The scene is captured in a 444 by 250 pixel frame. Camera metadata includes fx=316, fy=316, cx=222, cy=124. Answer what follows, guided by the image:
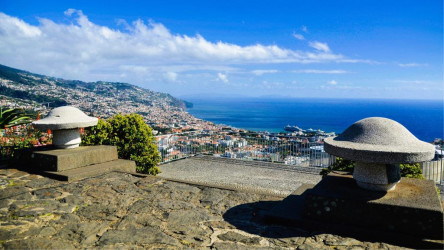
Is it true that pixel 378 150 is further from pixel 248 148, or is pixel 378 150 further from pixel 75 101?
pixel 75 101

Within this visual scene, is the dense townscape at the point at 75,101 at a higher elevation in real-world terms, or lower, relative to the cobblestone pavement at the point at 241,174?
higher

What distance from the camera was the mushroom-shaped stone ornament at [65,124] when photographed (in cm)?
671

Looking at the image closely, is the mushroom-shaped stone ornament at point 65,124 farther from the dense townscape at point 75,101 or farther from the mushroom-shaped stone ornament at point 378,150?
the dense townscape at point 75,101

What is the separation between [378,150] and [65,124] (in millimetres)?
5967

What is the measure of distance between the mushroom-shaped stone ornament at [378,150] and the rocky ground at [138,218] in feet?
2.81

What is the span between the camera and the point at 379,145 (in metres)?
3.85

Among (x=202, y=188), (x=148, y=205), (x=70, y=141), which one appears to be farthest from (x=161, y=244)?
(x=70, y=141)

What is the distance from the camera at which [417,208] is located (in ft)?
11.5

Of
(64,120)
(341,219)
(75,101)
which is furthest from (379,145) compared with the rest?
(75,101)

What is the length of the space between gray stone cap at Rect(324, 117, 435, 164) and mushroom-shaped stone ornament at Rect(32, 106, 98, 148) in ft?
17.3

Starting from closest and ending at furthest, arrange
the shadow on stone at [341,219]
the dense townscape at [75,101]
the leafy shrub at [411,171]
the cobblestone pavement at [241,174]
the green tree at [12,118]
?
the shadow on stone at [341,219]
the leafy shrub at [411,171]
the green tree at [12,118]
the cobblestone pavement at [241,174]
the dense townscape at [75,101]

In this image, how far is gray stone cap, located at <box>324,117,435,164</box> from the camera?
3.62 metres

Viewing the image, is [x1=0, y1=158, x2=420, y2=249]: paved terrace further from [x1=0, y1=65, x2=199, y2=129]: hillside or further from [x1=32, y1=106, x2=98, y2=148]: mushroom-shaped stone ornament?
[x1=0, y1=65, x2=199, y2=129]: hillside

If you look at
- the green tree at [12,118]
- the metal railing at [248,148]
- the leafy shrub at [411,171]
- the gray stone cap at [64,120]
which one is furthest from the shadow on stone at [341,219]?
the green tree at [12,118]
